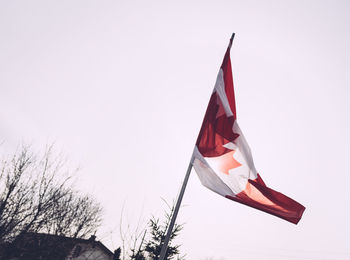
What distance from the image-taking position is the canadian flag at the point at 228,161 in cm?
414

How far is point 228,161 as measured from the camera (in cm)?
450

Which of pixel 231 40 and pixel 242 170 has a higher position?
pixel 231 40

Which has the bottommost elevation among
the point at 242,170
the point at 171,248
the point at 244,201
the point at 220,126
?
the point at 171,248

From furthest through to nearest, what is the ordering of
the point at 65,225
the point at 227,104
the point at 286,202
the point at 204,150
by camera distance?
1. the point at 65,225
2. the point at 227,104
3. the point at 204,150
4. the point at 286,202

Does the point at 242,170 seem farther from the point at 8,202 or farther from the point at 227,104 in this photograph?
the point at 8,202

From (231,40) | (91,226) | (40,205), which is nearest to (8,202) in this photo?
(40,205)

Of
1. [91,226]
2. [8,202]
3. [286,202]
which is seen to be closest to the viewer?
[286,202]

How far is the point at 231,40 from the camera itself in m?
4.77

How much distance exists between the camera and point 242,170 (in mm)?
4508

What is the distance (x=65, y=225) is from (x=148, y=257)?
11086 mm

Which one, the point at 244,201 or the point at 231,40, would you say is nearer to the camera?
the point at 244,201

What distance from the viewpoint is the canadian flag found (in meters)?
4.14

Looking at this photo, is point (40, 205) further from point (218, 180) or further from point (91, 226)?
point (91, 226)

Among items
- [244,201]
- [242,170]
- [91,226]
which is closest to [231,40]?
[242,170]
